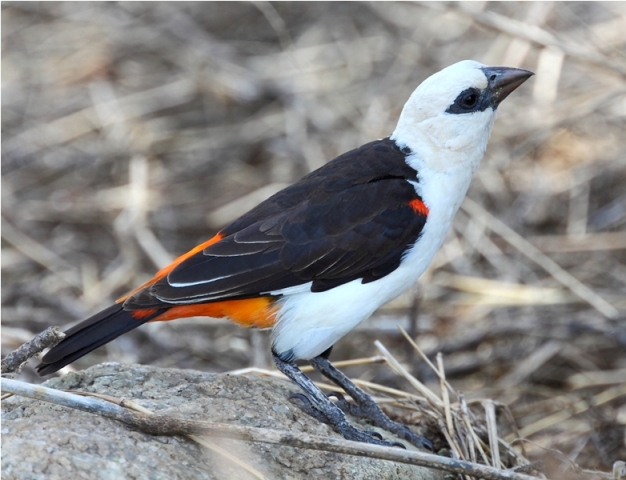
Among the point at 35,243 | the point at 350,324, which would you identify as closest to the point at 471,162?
the point at 350,324

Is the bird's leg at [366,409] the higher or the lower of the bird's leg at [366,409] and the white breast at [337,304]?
the lower

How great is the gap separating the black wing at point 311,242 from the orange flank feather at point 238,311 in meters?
0.07

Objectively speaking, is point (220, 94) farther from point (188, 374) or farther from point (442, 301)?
point (188, 374)

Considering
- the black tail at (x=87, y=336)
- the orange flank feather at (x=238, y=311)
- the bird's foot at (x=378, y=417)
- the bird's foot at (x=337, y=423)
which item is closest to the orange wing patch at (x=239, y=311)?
the orange flank feather at (x=238, y=311)

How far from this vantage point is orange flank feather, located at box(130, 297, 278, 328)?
3.30m

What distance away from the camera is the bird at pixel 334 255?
325 cm

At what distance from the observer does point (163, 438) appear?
2.67m

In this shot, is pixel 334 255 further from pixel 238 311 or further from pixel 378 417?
pixel 378 417

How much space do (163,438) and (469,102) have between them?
6.39 ft

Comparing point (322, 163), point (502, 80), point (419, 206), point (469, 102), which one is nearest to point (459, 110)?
point (469, 102)

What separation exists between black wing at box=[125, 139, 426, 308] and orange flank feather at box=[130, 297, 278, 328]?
0.07m

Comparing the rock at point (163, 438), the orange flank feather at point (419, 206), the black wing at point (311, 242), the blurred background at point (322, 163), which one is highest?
the orange flank feather at point (419, 206)

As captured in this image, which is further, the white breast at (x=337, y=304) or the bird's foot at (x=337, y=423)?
the white breast at (x=337, y=304)

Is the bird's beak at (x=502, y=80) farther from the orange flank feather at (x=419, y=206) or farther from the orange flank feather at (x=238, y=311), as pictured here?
the orange flank feather at (x=238, y=311)
